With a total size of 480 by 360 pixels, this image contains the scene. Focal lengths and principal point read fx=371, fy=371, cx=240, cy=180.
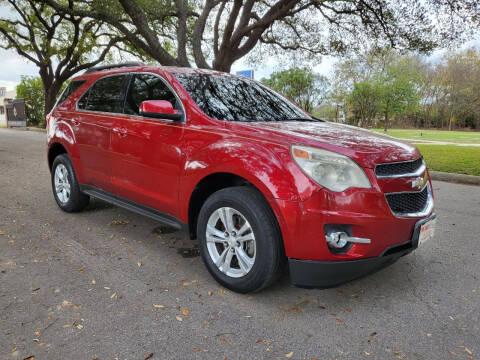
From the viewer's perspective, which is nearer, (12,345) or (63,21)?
(12,345)

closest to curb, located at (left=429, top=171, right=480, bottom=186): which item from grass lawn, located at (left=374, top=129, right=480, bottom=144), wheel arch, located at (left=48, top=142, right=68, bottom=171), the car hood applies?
the car hood

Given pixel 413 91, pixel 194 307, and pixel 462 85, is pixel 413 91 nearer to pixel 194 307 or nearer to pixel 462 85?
pixel 462 85

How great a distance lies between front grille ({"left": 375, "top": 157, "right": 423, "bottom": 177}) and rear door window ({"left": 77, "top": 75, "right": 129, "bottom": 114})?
2679mm

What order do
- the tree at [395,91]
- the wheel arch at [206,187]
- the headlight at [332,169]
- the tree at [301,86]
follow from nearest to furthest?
the headlight at [332,169], the wheel arch at [206,187], the tree at [301,86], the tree at [395,91]

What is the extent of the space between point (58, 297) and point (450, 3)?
12.5m

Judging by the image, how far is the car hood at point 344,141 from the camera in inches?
99.8

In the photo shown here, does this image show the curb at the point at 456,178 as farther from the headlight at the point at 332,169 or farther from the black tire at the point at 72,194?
the black tire at the point at 72,194

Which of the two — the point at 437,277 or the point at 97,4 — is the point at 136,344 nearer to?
the point at 437,277

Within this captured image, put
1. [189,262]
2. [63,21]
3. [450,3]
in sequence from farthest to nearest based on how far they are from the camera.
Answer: [63,21] → [450,3] → [189,262]

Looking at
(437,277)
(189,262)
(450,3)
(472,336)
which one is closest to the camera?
(472,336)

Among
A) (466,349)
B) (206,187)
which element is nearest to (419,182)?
(466,349)

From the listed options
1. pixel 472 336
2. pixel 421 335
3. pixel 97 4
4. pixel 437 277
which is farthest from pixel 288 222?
pixel 97 4

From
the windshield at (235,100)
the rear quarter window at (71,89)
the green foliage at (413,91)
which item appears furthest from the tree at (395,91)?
the rear quarter window at (71,89)

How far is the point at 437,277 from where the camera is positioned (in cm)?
322
